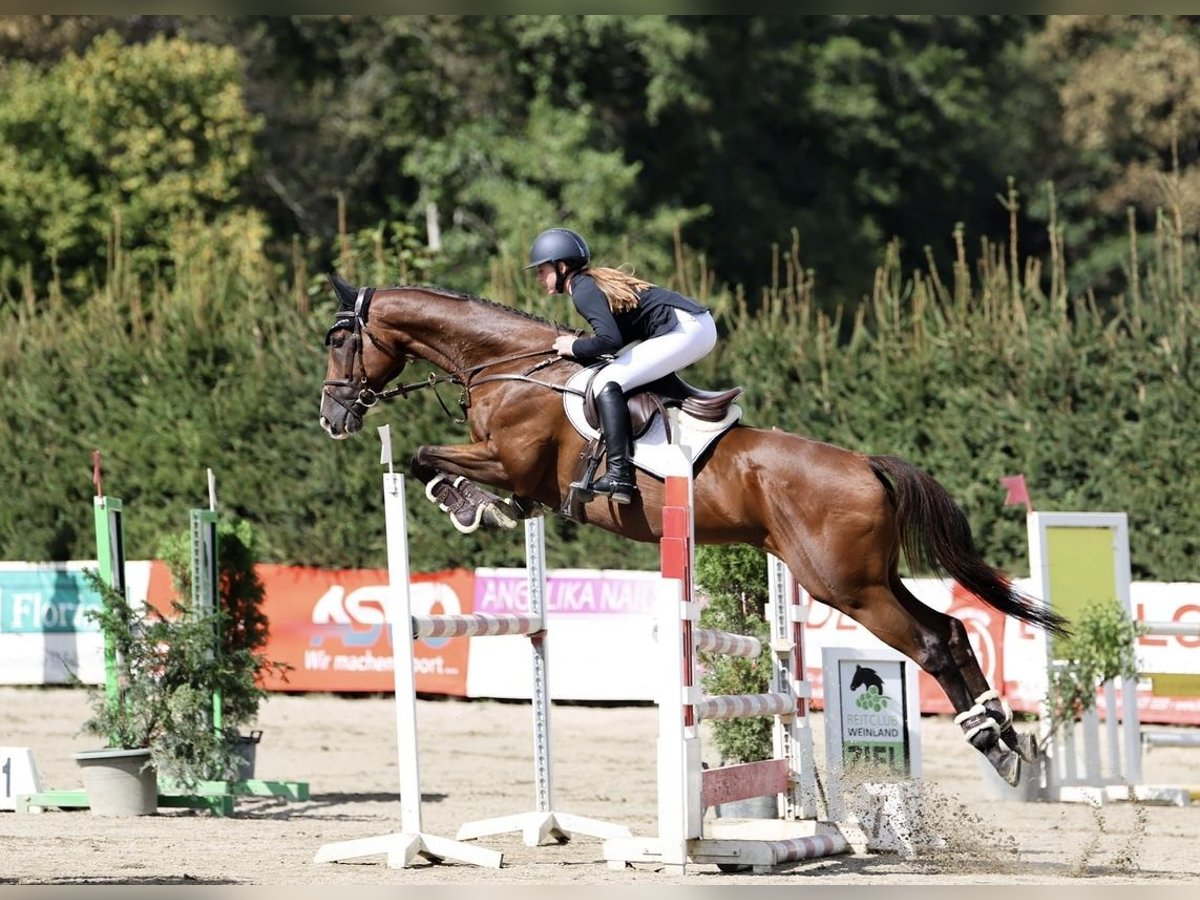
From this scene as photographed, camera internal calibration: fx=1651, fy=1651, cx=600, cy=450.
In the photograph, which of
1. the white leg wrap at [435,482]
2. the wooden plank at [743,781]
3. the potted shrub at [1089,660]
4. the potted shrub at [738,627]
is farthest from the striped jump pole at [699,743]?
the potted shrub at [1089,660]

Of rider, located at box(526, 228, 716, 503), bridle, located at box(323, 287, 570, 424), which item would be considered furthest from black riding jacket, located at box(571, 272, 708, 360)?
bridle, located at box(323, 287, 570, 424)

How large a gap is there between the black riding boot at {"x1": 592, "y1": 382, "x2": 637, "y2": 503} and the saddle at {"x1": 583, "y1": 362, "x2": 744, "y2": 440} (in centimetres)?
8

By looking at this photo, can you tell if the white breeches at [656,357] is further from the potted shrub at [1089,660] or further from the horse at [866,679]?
the potted shrub at [1089,660]

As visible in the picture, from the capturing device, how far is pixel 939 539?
6348 millimetres

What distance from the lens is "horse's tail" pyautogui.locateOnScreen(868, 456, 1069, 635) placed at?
6.33 metres

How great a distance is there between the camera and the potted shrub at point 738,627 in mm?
7102

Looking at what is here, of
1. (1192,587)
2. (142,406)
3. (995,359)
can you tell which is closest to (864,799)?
(1192,587)

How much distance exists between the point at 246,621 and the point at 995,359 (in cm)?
636

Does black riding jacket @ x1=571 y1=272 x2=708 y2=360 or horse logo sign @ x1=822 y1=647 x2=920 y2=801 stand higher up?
black riding jacket @ x1=571 y1=272 x2=708 y2=360

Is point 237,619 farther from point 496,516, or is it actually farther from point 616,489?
point 616,489

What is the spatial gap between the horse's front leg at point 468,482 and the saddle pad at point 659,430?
407 millimetres

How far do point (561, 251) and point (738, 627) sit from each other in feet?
6.24

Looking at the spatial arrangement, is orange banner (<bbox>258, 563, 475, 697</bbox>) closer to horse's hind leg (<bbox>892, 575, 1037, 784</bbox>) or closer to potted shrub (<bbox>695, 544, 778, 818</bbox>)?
potted shrub (<bbox>695, 544, 778, 818</bbox>)

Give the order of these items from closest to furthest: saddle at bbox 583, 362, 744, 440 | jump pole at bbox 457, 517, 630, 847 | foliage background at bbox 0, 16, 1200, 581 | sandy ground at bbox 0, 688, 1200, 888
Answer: sandy ground at bbox 0, 688, 1200, 888 → saddle at bbox 583, 362, 744, 440 → jump pole at bbox 457, 517, 630, 847 → foliage background at bbox 0, 16, 1200, 581
